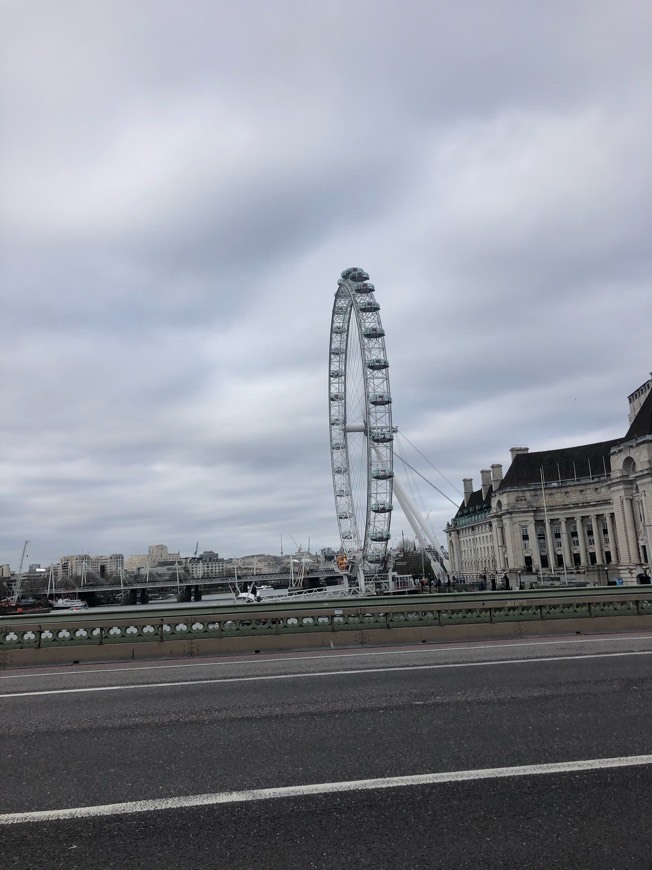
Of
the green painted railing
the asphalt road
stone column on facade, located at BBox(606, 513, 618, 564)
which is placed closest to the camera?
the asphalt road

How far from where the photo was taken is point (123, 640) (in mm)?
19516

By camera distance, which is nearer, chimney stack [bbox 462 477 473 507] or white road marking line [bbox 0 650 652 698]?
white road marking line [bbox 0 650 652 698]

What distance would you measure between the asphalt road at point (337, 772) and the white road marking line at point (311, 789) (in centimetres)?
3

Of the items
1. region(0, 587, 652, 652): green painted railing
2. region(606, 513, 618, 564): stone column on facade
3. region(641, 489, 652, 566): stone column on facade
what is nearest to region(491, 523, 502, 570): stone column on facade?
region(606, 513, 618, 564): stone column on facade

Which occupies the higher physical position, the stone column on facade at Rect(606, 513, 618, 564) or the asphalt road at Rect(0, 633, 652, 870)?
the stone column on facade at Rect(606, 513, 618, 564)

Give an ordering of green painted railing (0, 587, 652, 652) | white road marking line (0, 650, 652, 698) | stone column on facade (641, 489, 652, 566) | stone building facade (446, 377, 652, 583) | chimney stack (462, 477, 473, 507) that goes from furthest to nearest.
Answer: chimney stack (462, 477, 473, 507)
stone building facade (446, 377, 652, 583)
stone column on facade (641, 489, 652, 566)
green painted railing (0, 587, 652, 652)
white road marking line (0, 650, 652, 698)

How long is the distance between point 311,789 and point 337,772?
0.58m

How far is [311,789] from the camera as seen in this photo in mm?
6973

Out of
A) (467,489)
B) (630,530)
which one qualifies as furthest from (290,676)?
(467,489)

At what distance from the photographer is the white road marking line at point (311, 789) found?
256 inches

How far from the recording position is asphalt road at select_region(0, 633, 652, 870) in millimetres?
5641

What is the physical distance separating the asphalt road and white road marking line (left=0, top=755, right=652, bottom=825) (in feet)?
0.10

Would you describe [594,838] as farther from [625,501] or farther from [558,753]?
[625,501]

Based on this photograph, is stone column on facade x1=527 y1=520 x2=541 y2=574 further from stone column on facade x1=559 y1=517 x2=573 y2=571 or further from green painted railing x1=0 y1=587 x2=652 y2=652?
green painted railing x1=0 y1=587 x2=652 y2=652
